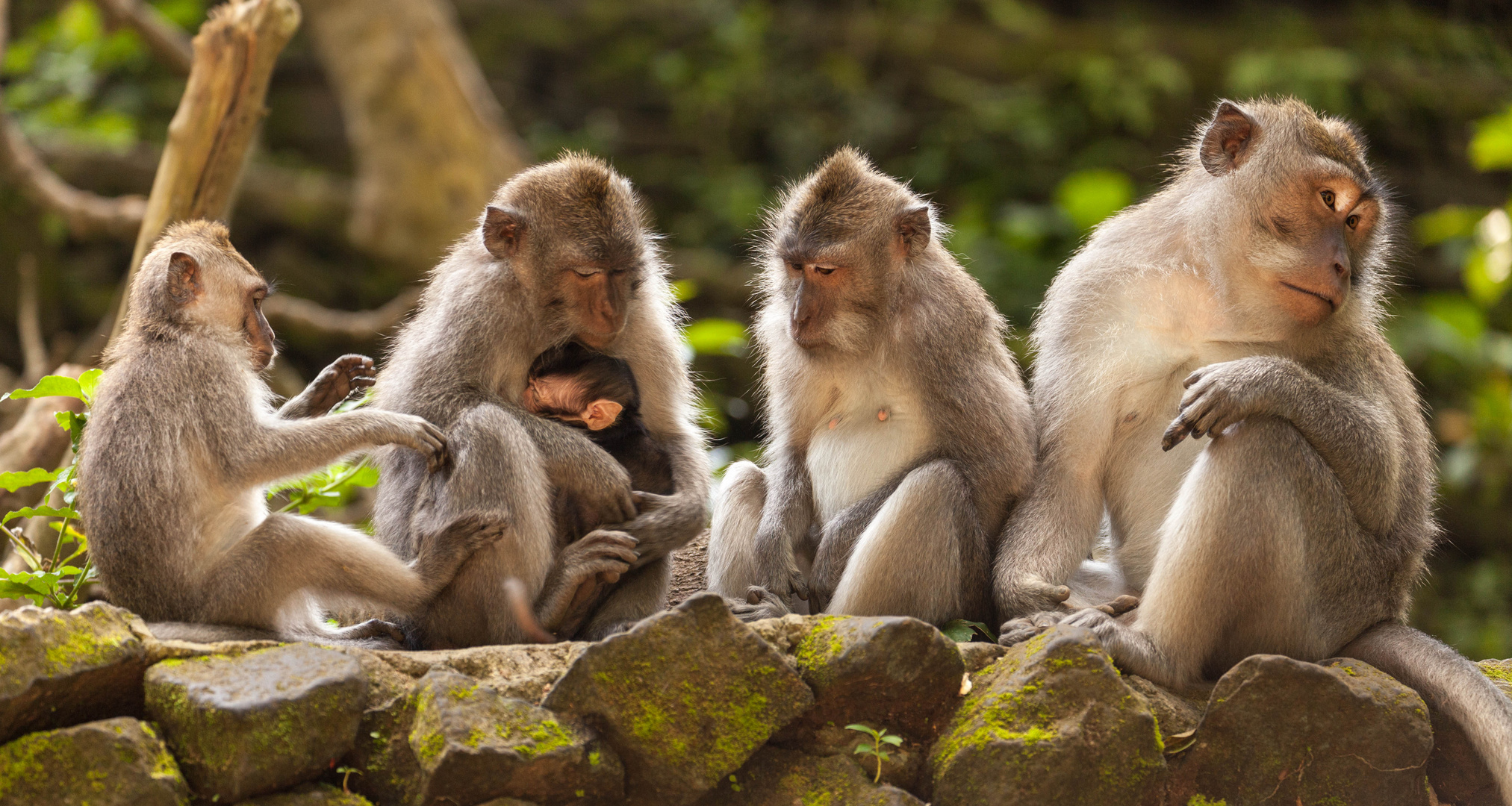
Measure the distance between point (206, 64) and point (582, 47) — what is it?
945 cm

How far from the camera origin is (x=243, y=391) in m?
4.35

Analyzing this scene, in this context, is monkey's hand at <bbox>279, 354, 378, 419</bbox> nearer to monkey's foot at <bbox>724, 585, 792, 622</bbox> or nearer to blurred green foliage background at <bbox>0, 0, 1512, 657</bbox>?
monkey's foot at <bbox>724, 585, 792, 622</bbox>

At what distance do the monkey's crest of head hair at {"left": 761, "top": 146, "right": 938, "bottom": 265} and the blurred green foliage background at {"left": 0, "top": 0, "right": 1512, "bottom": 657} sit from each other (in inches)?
278

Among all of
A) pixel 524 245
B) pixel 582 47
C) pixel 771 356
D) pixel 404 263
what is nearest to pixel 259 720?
pixel 524 245

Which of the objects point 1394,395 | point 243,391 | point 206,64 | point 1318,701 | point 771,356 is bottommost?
point 1318,701

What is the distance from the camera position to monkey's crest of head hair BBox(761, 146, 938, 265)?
4938mm

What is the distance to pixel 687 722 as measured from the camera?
12.3 feet

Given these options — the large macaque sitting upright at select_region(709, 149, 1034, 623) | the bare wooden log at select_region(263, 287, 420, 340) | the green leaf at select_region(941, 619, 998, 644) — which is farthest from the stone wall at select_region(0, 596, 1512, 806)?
the bare wooden log at select_region(263, 287, 420, 340)

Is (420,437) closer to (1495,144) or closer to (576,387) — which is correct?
(576,387)

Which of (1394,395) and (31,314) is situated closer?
(1394,395)

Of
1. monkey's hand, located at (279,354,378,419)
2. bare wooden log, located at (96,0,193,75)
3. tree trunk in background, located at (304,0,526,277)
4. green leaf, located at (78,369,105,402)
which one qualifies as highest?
bare wooden log, located at (96,0,193,75)

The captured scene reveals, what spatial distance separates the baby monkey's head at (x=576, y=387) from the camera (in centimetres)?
493

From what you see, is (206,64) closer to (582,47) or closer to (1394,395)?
(1394,395)

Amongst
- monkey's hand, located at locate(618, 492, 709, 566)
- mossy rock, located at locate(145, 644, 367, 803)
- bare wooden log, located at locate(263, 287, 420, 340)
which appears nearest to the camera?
mossy rock, located at locate(145, 644, 367, 803)
